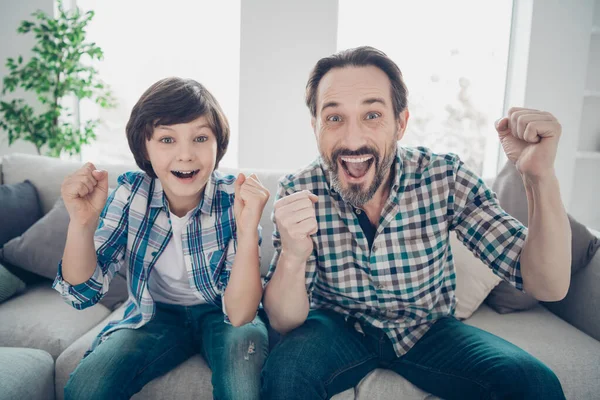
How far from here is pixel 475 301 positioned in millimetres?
1413

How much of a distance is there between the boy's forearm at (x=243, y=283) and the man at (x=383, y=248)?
2.2 inches

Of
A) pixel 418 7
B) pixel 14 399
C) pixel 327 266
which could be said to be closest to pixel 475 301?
pixel 327 266

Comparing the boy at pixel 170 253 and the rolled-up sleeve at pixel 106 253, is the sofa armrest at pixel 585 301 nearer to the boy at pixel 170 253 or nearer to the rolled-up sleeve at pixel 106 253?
the boy at pixel 170 253

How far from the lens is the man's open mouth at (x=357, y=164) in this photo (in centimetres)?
114

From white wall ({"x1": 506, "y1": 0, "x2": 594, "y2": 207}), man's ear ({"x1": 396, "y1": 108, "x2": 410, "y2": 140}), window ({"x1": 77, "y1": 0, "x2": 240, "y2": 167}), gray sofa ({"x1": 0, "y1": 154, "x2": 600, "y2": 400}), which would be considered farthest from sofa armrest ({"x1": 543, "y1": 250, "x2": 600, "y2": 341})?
window ({"x1": 77, "y1": 0, "x2": 240, "y2": 167})

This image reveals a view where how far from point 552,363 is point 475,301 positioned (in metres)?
0.30

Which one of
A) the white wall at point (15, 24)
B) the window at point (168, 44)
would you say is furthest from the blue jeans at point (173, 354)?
the white wall at point (15, 24)

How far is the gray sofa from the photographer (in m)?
1.10

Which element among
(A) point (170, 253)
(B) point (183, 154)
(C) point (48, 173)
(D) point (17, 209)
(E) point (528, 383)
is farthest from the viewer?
(C) point (48, 173)

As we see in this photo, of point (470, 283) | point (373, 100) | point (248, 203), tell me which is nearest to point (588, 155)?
point (470, 283)

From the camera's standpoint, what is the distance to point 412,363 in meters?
1.10

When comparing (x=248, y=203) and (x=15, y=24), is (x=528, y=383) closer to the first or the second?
(x=248, y=203)

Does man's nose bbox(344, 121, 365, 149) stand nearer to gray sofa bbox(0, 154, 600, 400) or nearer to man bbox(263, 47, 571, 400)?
man bbox(263, 47, 571, 400)

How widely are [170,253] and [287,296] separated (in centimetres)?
41
